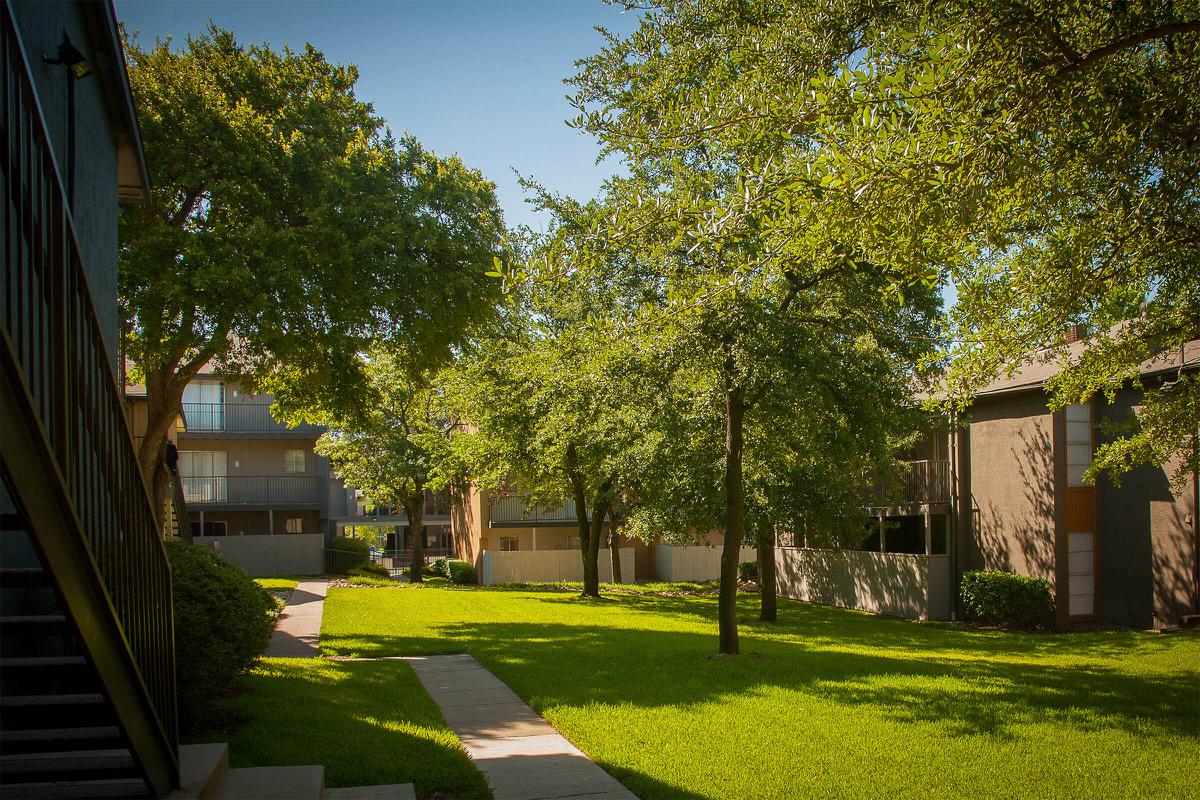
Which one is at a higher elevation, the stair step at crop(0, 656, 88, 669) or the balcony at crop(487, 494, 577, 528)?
the stair step at crop(0, 656, 88, 669)

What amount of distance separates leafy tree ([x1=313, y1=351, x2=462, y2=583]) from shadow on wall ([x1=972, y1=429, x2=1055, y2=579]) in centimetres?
1701

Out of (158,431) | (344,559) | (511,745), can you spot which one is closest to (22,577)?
(511,745)

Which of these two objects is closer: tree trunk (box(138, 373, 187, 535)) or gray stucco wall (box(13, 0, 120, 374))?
gray stucco wall (box(13, 0, 120, 374))

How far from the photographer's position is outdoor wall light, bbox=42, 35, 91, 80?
21.4ft

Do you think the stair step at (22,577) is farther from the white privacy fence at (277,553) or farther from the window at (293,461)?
the window at (293,461)

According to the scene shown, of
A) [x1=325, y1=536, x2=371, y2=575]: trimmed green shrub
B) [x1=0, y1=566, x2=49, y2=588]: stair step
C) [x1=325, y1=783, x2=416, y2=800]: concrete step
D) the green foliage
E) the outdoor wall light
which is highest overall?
the outdoor wall light

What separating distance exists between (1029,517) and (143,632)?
813 inches

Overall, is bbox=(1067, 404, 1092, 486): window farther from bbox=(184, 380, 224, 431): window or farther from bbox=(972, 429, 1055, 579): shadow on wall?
bbox=(184, 380, 224, 431): window

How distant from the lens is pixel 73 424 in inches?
169

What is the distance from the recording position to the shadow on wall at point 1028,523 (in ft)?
69.8

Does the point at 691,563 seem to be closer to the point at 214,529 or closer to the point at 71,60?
the point at 214,529

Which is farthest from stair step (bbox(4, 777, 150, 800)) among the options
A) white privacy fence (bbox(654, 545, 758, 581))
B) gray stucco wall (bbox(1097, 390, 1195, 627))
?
white privacy fence (bbox(654, 545, 758, 581))

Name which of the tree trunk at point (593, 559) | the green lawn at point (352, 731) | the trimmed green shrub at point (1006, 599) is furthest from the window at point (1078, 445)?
the green lawn at point (352, 731)

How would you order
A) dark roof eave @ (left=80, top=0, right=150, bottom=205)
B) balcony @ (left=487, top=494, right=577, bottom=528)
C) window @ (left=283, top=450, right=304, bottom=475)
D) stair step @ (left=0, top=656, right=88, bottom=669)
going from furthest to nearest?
window @ (left=283, top=450, right=304, bottom=475), balcony @ (left=487, top=494, right=577, bottom=528), dark roof eave @ (left=80, top=0, right=150, bottom=205), stair step @ (left=0, top=656, right=88, bottom=669)
